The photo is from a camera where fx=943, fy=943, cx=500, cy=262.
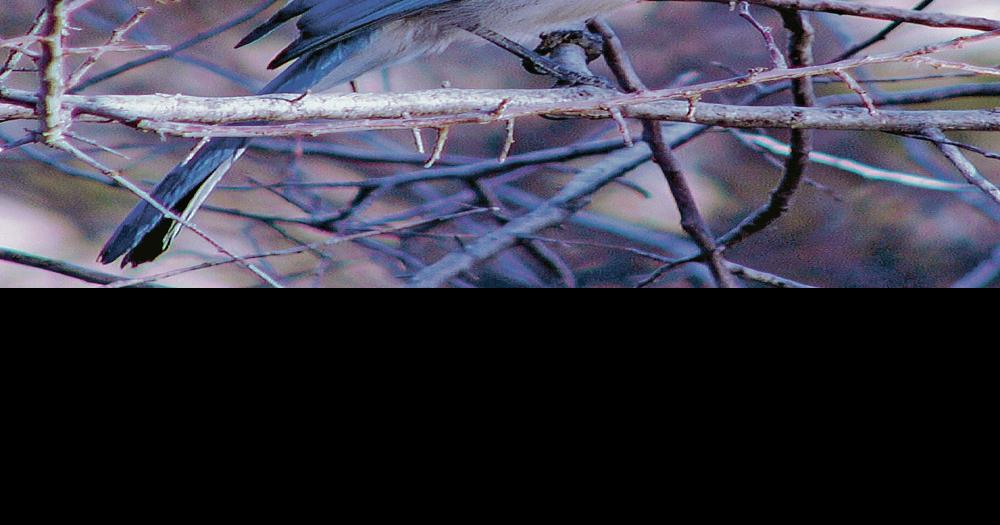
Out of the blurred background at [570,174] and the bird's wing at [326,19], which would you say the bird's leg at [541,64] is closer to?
the blurred background at [570,174]

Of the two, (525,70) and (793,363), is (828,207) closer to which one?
(793,363)

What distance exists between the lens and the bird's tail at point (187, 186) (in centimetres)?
181

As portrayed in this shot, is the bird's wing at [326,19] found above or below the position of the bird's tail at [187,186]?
above

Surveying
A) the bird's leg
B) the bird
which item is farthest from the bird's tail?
the bird's leg

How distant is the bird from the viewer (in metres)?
1.82

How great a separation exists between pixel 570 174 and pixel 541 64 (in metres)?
0.24

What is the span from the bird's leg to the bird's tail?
1.06 feet

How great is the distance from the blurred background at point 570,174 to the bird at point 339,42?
4cm

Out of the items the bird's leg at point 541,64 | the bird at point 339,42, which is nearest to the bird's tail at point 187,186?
the bird at point 339,42

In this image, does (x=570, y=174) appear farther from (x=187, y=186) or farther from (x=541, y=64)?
(x=187, y=186)

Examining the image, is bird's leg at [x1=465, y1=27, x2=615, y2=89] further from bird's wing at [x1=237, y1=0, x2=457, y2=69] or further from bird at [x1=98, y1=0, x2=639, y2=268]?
bird's wing at [x1=237, y1=0, x2=457, y2=69]

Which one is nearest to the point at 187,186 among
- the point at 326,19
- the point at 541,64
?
the point at 326,19

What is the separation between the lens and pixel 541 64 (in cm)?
193

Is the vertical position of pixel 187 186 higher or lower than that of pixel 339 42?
lower
